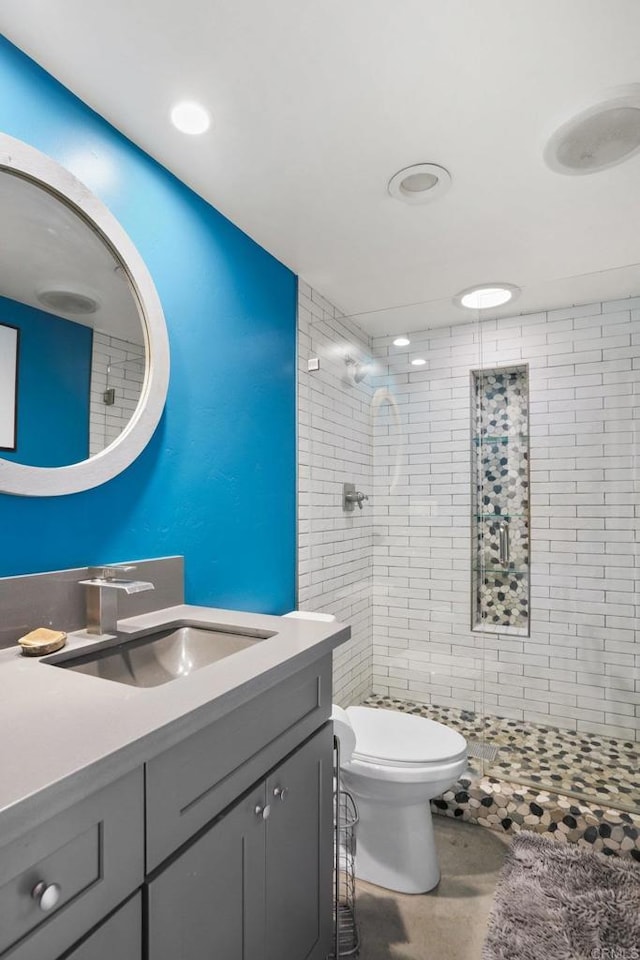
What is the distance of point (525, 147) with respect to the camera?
162 centimetres

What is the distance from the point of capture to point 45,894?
623 mm

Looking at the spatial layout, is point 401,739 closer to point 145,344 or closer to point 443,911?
point 443,911

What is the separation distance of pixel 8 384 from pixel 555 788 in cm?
262

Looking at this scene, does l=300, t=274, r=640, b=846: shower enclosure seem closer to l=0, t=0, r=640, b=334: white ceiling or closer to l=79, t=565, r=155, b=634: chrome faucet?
l=0, t=0, r=640, b=334: white ceiling

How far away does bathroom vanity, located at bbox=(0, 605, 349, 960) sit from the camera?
0.63 metres

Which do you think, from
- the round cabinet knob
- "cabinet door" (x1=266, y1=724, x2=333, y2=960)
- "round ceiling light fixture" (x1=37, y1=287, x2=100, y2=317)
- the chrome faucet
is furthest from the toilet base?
"round ceiling light fixture" (x1=37, y1=287, x2=100, y2=317)

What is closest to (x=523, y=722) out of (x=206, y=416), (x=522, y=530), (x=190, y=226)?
(x=522, y=530)

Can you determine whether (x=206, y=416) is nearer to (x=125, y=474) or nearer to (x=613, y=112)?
(x=125, y=474)

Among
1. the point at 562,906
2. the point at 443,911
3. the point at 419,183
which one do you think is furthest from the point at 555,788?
the point at 419,183

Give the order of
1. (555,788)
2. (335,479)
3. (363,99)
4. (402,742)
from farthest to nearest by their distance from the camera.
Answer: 1. (335,479)
2. (555,788)
3. (402,742)
4. (363,99)

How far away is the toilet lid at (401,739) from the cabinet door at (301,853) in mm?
542

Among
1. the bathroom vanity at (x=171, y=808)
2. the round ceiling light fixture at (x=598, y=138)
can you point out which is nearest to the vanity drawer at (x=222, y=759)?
the bathroom vanity at (x=171, y=808)

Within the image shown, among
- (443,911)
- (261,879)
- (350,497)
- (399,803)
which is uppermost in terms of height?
(350,497)

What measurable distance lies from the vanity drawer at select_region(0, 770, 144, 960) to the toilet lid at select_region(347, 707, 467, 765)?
128 centimetres
